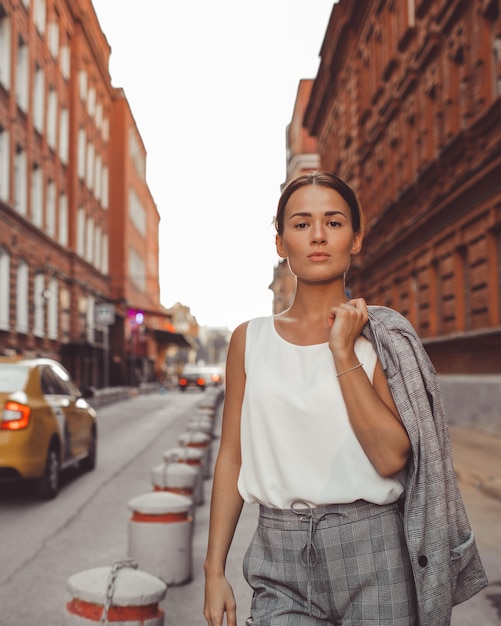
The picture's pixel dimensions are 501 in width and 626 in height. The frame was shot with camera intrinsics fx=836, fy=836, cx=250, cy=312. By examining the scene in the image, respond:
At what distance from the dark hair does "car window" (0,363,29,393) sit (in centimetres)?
729

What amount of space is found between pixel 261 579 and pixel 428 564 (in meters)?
0.41

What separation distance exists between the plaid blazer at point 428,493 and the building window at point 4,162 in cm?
2694

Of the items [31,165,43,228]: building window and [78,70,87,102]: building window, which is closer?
[31,165,43,228]: building window

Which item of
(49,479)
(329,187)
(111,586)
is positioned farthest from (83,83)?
(329,187)

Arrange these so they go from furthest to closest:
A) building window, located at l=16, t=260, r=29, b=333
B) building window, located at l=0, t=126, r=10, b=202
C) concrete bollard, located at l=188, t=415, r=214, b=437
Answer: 1. building window, located at l=16, t=260, r=29, b=333
2. building window, located at l=0, t=126, r=10, b=202
3. concrete bollard, located at l=188, t=415, r=214, b=437

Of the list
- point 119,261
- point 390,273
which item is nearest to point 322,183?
point 390,273

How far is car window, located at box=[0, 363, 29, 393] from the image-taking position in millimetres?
9062

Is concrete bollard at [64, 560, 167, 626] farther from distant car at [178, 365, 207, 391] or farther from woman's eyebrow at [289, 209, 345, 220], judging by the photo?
distant car at [178, 365, 207, 391]

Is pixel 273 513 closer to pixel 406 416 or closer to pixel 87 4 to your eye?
pixel 406 416

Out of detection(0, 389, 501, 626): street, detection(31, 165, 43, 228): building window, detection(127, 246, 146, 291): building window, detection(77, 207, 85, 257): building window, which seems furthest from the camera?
detection(127, 246, 146, 291): building window

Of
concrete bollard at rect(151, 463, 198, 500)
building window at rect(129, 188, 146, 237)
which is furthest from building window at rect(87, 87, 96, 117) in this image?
concrete bollard at rect(151, 463, 198, 500)

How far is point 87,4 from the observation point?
1729 inches

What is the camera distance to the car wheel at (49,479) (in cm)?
915

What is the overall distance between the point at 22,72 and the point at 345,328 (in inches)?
1238
